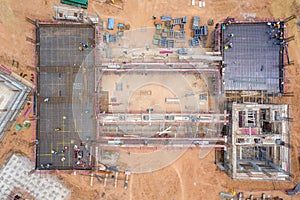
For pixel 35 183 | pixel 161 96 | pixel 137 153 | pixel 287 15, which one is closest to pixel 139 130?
pixel 137 153

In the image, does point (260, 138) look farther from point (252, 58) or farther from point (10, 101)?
point (10, 101)

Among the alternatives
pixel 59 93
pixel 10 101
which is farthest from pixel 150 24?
pixel 10 101

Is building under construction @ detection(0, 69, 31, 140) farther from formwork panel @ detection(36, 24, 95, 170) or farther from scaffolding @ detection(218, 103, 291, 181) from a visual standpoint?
scaffolding @ detection(218, 103, 291, 181)

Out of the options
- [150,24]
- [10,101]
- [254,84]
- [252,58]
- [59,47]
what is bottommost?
[10,101]

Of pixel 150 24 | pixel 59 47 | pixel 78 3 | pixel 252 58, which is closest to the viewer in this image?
pixel 252 58

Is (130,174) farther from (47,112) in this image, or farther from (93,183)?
(47,112)

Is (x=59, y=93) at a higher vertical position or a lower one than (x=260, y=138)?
higher

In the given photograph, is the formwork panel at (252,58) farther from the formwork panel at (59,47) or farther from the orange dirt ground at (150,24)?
the formwork panel at (59,47)

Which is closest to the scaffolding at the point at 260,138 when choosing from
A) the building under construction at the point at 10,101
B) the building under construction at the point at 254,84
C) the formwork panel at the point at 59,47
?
the building under construction at the point at 254,84
